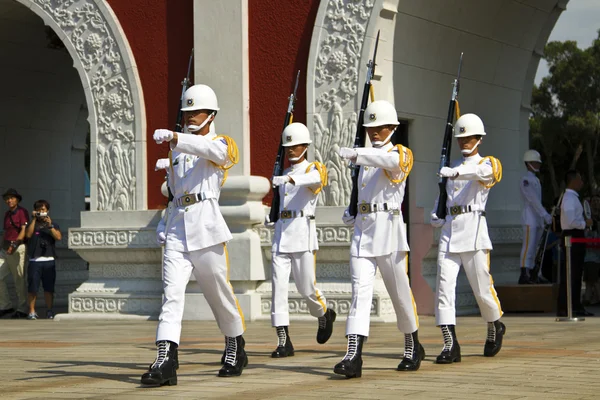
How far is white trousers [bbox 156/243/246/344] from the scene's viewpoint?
768cm

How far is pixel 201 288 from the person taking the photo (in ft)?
26.4

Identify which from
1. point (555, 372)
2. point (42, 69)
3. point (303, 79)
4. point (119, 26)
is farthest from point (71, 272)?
point (555, 372)

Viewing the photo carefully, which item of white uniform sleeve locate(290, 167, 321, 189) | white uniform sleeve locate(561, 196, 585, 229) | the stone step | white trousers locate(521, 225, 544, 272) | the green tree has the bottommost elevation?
the stone step

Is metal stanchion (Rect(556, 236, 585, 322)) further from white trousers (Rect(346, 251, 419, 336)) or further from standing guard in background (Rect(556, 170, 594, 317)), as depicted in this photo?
white trousers (Rect(346, 251, 419, 336))

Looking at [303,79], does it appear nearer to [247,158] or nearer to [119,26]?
[247,158]

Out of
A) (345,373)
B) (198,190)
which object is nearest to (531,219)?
(198,190)

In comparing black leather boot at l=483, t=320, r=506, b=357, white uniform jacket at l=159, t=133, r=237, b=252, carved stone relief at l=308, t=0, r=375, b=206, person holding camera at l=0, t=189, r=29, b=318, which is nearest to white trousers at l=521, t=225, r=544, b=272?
carved stone relief at l=308, t=0, r=375, b=206

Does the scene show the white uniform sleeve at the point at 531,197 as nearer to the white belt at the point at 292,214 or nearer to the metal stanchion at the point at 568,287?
the metal stanchion at the point at 568,287

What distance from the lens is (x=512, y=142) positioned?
A: 16.3 meters

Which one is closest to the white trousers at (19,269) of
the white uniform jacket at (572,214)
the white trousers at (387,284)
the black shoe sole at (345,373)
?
the white uniform jacket at (572,214)

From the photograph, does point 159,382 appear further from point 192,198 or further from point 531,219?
point 531,219

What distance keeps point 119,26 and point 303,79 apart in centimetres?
268

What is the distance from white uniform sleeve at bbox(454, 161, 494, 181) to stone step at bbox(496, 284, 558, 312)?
19.4ft

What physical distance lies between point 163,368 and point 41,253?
29.4ft
